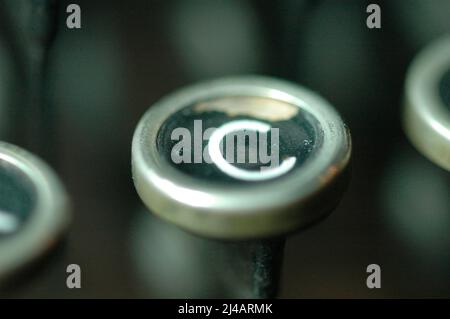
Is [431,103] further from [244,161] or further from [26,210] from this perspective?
[26,210]

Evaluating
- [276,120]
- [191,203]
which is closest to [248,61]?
[276,120]

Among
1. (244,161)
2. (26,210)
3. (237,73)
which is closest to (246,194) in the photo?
(244,161)

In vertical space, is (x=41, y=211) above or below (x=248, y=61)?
below

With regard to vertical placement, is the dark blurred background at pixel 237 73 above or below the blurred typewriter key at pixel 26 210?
above

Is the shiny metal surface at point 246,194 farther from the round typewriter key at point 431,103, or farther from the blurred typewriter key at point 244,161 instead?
the round typewriter key at point 431,103

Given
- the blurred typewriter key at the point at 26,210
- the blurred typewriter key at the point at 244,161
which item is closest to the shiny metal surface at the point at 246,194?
the blurred typewriter key at the point at 244,161

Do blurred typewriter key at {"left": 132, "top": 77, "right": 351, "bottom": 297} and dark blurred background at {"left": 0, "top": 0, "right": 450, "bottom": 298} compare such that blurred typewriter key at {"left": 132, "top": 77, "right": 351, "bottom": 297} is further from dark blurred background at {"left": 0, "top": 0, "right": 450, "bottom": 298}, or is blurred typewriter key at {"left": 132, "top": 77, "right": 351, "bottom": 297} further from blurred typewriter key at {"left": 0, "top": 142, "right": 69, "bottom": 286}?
dark blurred background at {"left": 0, "top": 0, "right": 450, "bottom": 298}

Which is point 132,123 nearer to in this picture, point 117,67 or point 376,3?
point 117,67
